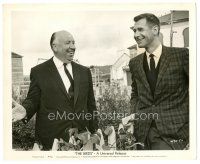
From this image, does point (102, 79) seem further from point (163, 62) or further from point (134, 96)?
point (163, 62)

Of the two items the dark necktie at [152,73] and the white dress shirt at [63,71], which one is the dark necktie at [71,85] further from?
the dark necktie at [152,73]

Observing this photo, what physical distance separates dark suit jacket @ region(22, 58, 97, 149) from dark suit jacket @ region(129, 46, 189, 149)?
8.4 inches

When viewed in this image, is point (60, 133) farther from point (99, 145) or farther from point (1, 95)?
point (1, 95)

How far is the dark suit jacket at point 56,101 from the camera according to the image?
201 cm

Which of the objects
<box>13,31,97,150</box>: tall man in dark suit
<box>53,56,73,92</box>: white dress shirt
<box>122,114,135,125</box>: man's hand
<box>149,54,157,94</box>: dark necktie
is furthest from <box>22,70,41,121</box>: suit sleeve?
<box>149,54,157,94</box>: dark necktie

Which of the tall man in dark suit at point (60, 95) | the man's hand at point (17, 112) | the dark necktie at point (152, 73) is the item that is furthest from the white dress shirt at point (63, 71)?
the dark necktie at point (152, 73)

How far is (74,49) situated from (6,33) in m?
0.32

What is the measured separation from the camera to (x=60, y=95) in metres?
2.01

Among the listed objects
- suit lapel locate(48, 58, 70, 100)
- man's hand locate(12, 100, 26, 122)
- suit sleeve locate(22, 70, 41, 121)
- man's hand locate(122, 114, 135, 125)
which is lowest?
man's hand locate(122, 114, 135, 125)

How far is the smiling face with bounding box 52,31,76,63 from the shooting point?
2006 millimetres

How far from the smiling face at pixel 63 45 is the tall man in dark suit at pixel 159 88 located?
0.28 metres

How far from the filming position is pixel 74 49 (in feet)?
6.59

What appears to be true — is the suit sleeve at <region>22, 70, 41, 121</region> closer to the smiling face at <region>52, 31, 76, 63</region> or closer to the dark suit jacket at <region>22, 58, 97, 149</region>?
the dark suit jacket at <region>22, 58, 97, 149</region>
